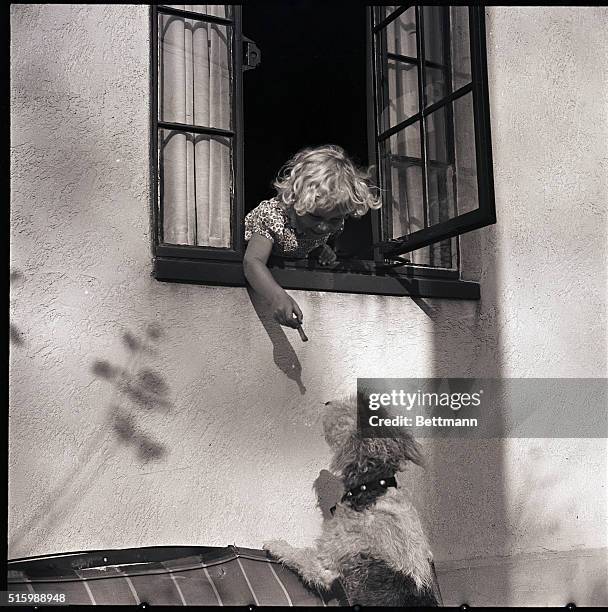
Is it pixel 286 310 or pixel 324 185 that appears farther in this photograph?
pixel 324 185

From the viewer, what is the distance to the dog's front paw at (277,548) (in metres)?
2.92

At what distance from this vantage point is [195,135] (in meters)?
3.24

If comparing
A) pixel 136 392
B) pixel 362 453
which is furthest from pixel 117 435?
pixel 362 453

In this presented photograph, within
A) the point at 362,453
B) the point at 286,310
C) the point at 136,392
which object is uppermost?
the point at 286,310

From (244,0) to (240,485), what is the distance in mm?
1716

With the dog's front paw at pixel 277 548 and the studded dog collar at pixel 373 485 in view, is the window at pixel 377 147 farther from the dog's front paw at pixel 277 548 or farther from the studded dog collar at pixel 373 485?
the dog's front paw at pixel 277 548

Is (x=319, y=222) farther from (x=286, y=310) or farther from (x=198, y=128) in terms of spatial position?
(x=198, y=128)

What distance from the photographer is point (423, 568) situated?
9.39ft

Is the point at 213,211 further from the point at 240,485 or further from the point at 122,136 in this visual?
the point at 240,485

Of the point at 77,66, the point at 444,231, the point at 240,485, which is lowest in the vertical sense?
the point at 240,485

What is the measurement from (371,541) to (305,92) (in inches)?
105

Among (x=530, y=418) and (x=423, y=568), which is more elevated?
(x=530, y=418)

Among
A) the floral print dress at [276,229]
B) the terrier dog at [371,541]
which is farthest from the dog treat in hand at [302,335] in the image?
the terrier dog at [371,541]
